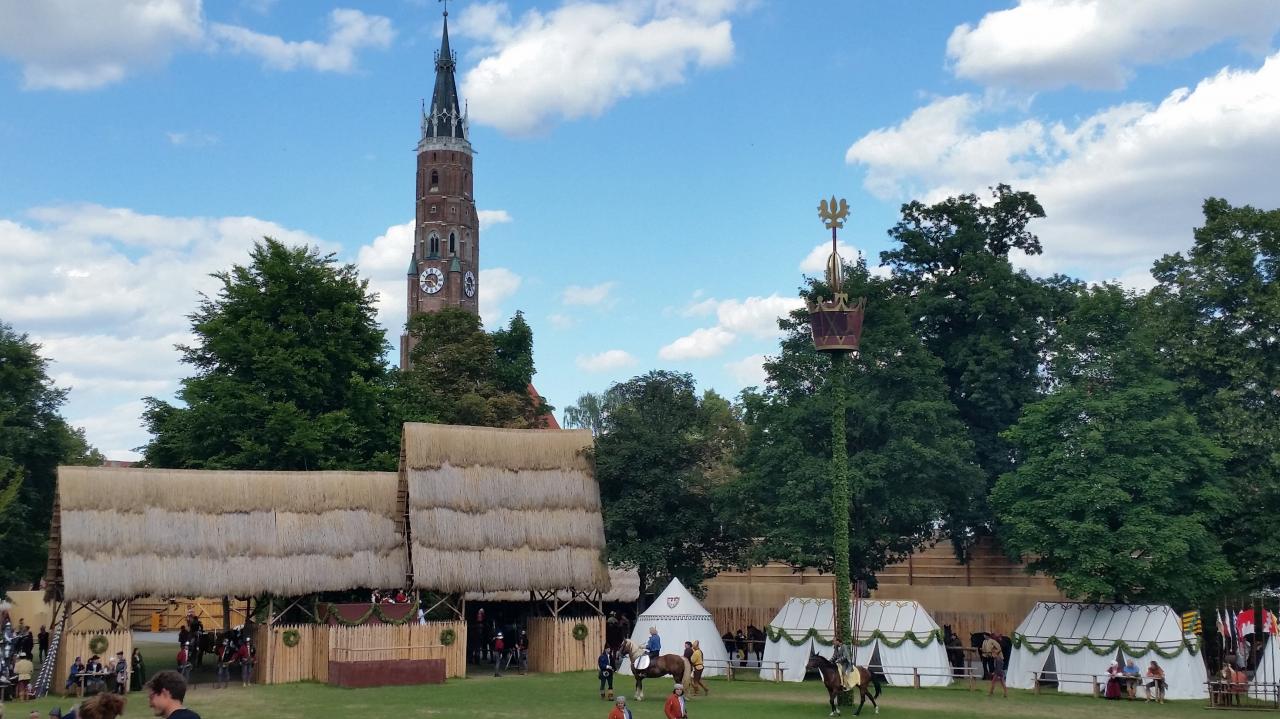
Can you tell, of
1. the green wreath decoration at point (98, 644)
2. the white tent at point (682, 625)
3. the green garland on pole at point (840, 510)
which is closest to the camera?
the green garland on pole at point (840, 510)

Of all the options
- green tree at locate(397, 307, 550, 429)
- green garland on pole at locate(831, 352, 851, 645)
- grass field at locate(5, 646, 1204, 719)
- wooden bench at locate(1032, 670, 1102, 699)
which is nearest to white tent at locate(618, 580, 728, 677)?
grass field at locate(5, 646, 1204, 719)

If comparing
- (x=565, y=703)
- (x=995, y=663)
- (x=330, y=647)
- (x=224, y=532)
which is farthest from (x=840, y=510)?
(x=224, y=532)

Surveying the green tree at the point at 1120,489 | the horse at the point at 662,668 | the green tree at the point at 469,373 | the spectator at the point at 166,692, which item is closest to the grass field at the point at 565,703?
the horse at the point at 662,668

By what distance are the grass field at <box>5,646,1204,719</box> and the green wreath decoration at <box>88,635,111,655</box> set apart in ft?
4.85

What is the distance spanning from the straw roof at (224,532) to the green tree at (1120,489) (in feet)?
63.4

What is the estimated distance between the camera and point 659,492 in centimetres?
3978

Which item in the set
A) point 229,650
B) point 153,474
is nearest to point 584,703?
point 229,650

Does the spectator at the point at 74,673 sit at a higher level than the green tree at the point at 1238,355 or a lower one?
lower

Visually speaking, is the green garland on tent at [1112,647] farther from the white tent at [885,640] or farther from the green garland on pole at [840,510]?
the green garland on pole at [840,510]

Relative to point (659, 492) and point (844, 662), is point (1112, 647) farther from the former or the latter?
point (659, 492)

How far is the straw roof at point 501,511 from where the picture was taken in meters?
35.5

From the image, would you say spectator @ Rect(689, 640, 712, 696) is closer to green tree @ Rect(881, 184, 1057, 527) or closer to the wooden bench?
the wooden bench

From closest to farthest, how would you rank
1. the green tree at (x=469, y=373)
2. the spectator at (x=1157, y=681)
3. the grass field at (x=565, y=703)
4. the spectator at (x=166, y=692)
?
the spectator at (x=166, y=692), the grass field at (x=565, y=703), the spectator at (x=1157, y=681), the green tree at (x=469, y=373)

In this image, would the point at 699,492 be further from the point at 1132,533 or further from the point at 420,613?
the point at 1132,533
